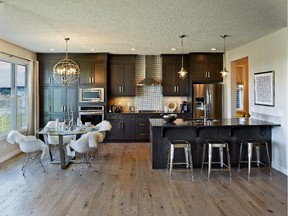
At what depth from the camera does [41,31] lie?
545 cm

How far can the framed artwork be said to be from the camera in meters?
5.64

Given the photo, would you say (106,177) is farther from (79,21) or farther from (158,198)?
(79,21)

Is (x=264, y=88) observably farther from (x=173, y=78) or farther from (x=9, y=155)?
(x=9, y=155)

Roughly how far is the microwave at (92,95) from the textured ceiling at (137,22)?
5.81 feet

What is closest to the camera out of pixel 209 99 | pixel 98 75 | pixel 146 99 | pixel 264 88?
pixel 264 88

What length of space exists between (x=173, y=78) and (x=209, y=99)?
4.25 feet

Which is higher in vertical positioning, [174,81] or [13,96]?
[174,81]

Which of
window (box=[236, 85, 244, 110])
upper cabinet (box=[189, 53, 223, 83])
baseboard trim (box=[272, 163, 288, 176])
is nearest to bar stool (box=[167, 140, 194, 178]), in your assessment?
baseboard trim (box=[272, 163, 288, 176])

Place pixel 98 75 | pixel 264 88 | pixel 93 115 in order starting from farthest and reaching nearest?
pixel 98 75 < pixel 93 115 < pixel 264 88

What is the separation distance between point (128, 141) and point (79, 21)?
183 inches

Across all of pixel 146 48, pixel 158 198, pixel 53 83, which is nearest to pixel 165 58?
pixel 146 48

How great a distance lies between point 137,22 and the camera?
4.76 m

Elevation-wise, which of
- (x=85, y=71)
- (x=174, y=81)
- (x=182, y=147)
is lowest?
Result: (x=182, y=147)

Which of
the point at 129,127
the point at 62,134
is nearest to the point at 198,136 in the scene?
the point at 62,134
